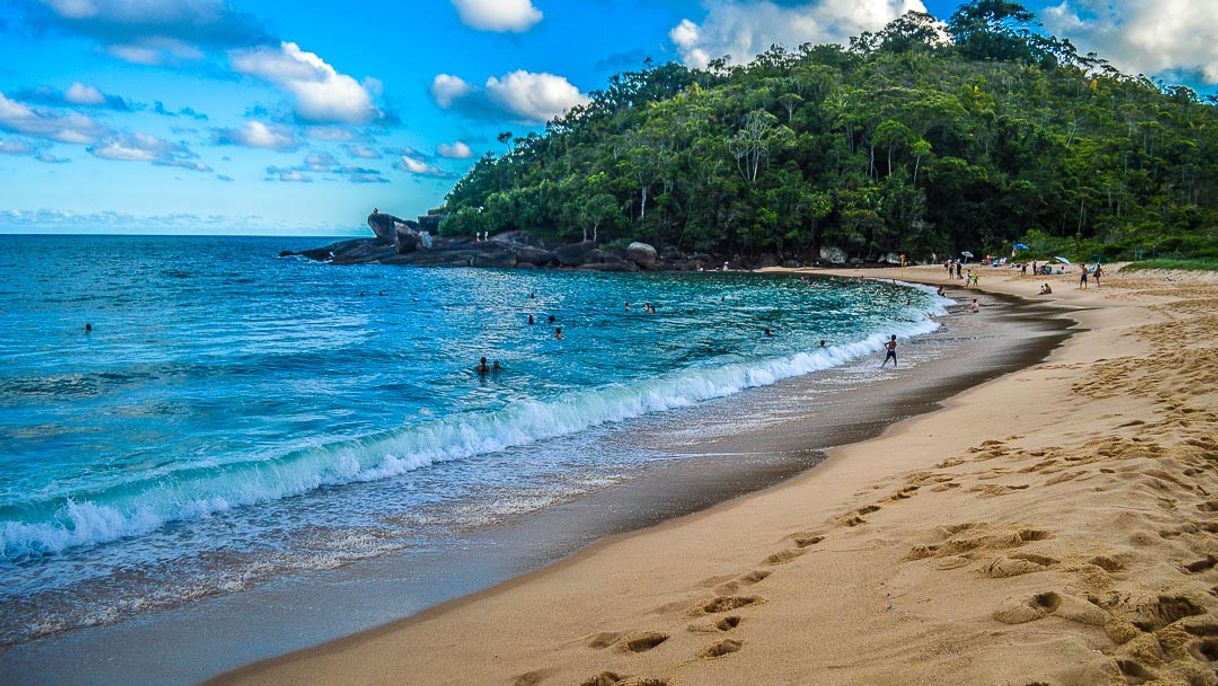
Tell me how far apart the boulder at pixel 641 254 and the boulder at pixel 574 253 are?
456 centimetres

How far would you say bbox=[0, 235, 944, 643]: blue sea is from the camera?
299 inches

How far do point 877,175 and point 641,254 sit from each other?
29.0 meters

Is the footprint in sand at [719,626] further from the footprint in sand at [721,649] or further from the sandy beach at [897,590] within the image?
the footprint in sand at [721,649]

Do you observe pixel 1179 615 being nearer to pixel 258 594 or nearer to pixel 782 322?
pixel 258 594

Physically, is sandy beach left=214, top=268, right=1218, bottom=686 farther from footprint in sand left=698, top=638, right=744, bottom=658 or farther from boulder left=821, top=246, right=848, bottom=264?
boulder left=821, top=246, right=848, bottom=264

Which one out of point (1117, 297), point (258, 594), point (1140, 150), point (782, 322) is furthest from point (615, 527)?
point (1140, 150)

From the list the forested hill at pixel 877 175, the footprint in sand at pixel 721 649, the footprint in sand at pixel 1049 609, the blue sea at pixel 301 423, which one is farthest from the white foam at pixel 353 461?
Result: the forested hill at pixel 877 175

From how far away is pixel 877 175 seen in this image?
79125 millimetres

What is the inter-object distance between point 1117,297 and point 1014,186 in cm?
4505

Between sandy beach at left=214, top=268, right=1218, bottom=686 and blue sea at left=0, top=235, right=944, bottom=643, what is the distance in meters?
2.40

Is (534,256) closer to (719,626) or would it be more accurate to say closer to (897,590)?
(719,626)

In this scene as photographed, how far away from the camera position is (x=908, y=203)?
239 ft

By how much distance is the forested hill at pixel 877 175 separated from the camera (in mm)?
72000

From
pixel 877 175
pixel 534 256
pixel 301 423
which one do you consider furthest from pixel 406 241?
pixel 301 423
